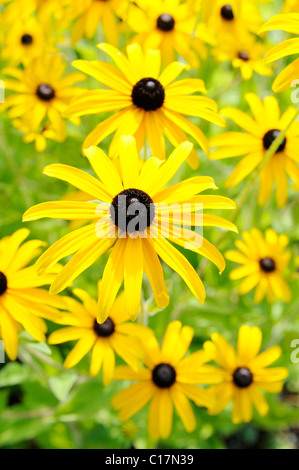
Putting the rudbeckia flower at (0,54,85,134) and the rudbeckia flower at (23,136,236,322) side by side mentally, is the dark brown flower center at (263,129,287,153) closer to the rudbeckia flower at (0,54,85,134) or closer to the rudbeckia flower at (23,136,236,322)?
the rudbeckia flower at (23,136,236,322)

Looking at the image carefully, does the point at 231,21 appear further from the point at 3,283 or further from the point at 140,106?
the point at 3,283

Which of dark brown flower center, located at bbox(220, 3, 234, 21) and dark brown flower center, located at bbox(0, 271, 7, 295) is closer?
dark brown flower center, located at bbox(0, 271, 7, 295)

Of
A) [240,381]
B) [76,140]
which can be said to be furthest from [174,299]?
[76,140]

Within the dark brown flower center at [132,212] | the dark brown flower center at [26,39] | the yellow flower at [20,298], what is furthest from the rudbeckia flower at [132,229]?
the dark brown flower center at [26,39]

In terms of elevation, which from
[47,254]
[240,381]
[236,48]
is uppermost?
[236,48]

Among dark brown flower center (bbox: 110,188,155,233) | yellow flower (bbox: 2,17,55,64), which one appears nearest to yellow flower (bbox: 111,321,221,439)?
dark brown flower center (bbox: 110,188,155,233)
